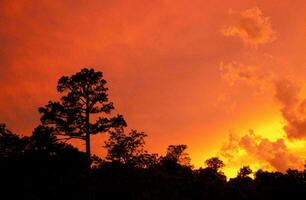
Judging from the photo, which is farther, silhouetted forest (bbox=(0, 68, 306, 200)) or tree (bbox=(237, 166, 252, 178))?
tree (bbox=(237, 166, 252, 178))

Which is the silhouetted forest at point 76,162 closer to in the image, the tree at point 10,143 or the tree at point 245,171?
the tree at point 10,143

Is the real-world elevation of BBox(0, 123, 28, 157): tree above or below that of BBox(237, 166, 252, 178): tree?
below

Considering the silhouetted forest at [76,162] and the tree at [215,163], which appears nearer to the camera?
the silhouetted forest at [76,162]

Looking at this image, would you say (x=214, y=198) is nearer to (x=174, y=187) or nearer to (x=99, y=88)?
(x=174, y=187)

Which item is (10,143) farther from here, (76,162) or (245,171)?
(245,171)

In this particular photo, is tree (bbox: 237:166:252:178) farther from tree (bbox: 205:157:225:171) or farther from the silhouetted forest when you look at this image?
the silhouetted forest

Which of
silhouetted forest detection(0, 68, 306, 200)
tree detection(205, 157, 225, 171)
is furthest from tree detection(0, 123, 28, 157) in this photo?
tree detection(205, 157, 225, 171)

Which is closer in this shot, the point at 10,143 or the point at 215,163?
the point at 10,143

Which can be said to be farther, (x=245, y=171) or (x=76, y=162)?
(x=245, y=171)

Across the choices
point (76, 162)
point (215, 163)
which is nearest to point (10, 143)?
point (76, 162)

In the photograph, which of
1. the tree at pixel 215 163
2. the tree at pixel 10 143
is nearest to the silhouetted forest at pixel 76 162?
the tree at pixel 10 143

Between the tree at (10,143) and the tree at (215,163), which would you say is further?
the tree at (215,163)

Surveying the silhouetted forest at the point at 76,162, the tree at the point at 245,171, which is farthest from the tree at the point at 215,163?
the silhouetted forest at the point at 76,162

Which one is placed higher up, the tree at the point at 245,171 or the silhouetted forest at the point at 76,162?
the tree at the point at 245,171
